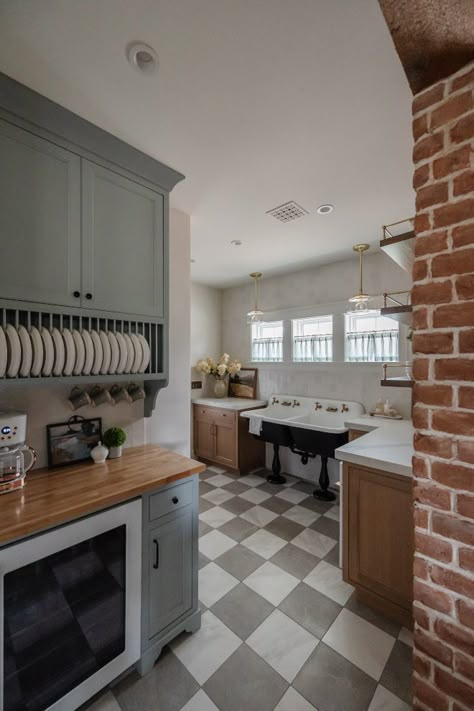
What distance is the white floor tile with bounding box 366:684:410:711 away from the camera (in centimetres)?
122

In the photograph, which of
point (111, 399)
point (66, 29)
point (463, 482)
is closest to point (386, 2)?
point (66, 29)

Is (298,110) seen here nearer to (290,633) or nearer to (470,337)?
(470,337)

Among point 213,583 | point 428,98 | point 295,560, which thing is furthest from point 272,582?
point 428,98

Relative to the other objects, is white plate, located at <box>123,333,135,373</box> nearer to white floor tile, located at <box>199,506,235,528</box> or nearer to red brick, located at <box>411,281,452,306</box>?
red brick, located at <box>411,281,452,306</box>

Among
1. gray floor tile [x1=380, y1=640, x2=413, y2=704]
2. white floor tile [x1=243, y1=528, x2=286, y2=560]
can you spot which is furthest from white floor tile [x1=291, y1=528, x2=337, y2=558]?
gray floor tile [x1=380, y1=640, x2=413, y2=704]

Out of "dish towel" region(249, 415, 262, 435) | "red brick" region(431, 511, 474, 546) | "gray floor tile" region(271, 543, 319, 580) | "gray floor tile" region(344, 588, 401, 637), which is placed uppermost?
"red brick" region(431, 511, 474, 546)

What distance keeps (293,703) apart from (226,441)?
2530 mm

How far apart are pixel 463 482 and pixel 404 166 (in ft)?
5.48

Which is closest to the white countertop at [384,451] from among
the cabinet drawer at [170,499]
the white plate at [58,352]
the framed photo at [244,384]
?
the cabinet drawer at [170,499]

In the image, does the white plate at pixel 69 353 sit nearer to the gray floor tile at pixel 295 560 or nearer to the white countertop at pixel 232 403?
the gray floor tile at pixel 295 560

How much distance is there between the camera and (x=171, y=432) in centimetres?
213

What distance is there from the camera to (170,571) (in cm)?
148

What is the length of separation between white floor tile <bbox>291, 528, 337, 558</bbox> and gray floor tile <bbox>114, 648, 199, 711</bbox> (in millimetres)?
1165

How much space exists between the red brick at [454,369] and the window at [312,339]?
2508 millimetres
